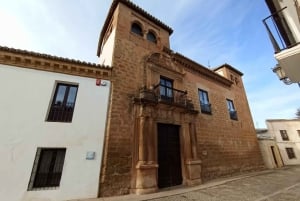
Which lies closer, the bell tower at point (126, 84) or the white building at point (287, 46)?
the white building at point (287, 46)

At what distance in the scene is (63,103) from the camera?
619 centimetres

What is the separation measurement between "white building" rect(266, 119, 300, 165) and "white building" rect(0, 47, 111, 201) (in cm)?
2382

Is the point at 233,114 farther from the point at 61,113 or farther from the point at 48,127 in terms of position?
the point at 48,127

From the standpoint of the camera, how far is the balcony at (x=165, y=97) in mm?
7307

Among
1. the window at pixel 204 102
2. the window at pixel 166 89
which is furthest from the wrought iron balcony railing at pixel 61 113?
the window at pixel 204 102

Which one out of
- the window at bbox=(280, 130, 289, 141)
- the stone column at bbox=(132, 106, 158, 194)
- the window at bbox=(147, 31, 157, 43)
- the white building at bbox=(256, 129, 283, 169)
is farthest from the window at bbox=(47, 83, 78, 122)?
the window at bbox=(280, 130, 289, 141)

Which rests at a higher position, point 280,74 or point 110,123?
point 280,74

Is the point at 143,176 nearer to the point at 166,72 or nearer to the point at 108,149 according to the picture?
the point at 108,149

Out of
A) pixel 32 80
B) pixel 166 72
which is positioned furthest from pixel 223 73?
pixel 32 80

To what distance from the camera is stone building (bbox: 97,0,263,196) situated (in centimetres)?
623

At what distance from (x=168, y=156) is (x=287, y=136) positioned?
22.4 m

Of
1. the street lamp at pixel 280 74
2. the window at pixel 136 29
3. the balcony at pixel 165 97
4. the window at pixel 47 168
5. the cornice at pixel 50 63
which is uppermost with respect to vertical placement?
the window at pixel 136 29

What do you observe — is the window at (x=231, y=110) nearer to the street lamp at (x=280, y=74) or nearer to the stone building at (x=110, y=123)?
the stone building at (x=110, y=123)

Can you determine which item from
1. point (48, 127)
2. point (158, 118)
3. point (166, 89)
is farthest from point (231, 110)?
point (48, 127)
